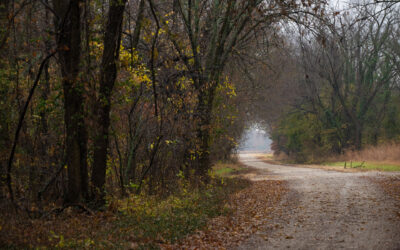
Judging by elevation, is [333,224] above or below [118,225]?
below

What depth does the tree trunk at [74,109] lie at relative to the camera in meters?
8.34

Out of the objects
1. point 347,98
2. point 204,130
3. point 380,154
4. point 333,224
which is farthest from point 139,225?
point 347,98

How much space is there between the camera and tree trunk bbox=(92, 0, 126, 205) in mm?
9250

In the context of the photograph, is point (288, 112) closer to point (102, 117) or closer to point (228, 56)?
point (228, 56)

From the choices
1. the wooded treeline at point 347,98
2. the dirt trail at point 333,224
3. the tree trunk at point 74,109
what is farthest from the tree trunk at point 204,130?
the wooded treeline at point 347,98

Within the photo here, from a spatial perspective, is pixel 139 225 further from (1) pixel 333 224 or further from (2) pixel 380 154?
(2) pixel 380 154

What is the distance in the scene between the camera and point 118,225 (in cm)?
854

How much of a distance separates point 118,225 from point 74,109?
105 inches

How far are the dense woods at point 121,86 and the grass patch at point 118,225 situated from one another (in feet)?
1.32

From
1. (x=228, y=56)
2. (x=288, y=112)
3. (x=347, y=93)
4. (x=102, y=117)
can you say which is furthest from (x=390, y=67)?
(x=102, y=117)

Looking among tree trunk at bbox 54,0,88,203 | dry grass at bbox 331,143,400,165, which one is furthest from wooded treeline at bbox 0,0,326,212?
dry grass at bbox 331,143,400,165

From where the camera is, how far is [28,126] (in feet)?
32.2

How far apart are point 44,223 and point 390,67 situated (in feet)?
121

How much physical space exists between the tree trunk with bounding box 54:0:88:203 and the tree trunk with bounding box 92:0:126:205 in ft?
1.38
